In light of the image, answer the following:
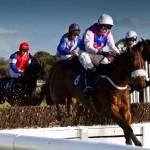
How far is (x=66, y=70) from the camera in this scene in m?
10.5

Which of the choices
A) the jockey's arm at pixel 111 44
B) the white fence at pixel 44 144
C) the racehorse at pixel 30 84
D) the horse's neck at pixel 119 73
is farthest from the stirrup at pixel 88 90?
the white fence at pixel 44 144

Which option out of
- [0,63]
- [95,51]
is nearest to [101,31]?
[95,51]

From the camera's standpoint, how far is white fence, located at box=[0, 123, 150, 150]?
352 inches

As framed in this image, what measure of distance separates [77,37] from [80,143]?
7.80 meters

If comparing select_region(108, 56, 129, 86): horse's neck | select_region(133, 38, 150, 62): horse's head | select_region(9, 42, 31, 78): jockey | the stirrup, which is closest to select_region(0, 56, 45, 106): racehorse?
select_region(9, 42, 31, 78): jockey

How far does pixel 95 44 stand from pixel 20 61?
422 centimetres

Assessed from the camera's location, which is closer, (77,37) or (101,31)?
(101,31)

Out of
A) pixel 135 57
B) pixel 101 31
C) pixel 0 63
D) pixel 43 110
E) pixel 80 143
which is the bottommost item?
pixel 80 143

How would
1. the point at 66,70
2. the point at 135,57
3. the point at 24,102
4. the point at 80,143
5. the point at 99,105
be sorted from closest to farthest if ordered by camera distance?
the point at 80,143 < the point at 135,57 < the point at 99,105 < the point at 66,70 < the point at 24,102

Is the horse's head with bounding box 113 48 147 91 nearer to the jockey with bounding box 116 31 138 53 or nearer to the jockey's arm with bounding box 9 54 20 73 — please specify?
the jockey with bounding box 116 31 138 53

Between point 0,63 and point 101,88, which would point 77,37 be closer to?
point 101,88

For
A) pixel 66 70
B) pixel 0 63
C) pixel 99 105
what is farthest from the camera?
pixel 0 63

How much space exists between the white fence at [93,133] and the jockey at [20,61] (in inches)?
177

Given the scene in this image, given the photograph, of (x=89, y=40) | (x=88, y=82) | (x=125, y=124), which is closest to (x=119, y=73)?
(x=88, y=82)
